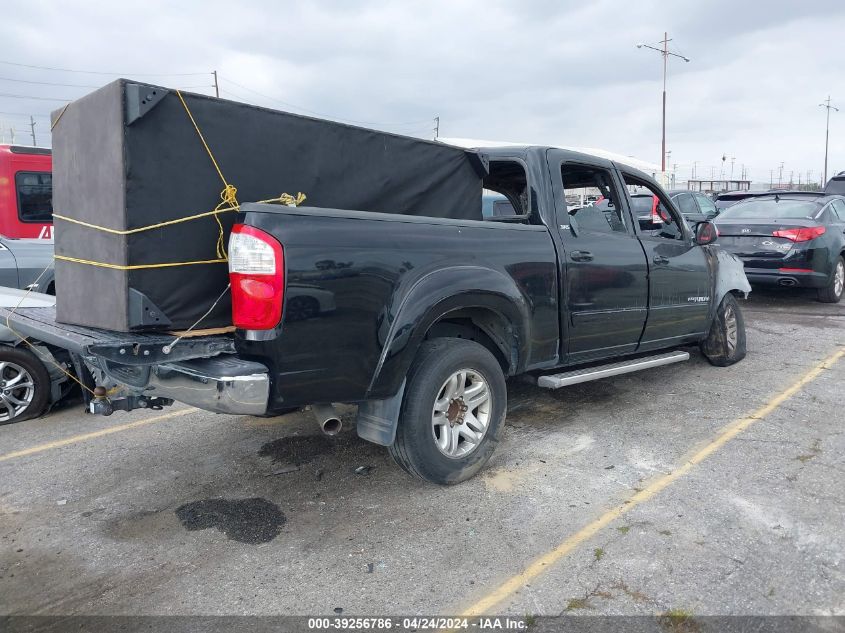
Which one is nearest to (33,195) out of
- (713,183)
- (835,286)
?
(835,286)

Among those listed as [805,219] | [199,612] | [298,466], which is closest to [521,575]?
[199,612]

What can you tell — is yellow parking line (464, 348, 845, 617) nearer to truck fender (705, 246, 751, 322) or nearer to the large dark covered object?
truck fender (705, 246, 751, 322)

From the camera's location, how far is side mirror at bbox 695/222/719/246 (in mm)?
5523

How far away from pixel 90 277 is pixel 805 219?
9.35 meters

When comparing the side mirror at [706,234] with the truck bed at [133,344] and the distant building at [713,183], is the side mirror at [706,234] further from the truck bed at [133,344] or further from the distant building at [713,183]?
the distant building at [713,183]

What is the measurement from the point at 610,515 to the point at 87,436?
12.2 ft

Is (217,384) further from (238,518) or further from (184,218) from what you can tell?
(238,518)

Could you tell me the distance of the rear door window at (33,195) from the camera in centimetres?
1238

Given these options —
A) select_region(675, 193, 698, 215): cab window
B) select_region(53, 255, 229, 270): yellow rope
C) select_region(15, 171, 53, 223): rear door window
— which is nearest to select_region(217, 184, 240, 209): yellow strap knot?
select_region(53, 255, 229, 270): yellow rope

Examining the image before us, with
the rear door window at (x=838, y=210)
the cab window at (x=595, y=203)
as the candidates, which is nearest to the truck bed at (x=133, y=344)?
the cab window at (x=595, y=203)

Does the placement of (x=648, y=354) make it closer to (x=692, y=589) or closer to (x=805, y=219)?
(x=692, y=589)

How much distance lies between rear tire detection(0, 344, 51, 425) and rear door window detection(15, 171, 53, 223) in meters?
8.88

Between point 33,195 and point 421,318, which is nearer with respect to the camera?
point 421,318

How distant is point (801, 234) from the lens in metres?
8.93
